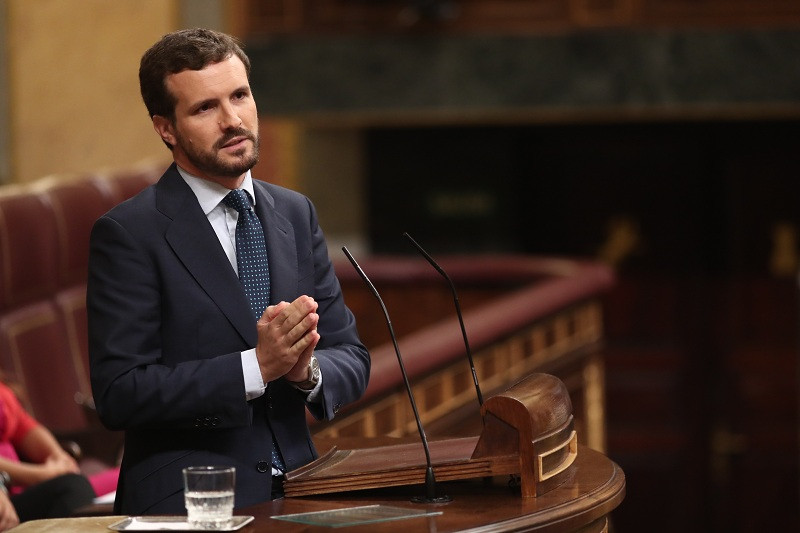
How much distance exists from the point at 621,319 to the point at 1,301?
463 centimetres

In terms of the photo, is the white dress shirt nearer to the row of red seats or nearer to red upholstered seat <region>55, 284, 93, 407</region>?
the row of red seats

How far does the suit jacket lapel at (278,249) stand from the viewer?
7.02 feet

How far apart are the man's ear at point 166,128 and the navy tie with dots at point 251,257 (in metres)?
0.12

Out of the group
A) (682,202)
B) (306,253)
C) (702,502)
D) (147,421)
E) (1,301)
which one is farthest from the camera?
(682,202)

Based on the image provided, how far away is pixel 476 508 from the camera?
1.98 m

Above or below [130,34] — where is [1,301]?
below

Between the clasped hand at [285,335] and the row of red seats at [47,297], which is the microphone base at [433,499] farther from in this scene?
the row of red seats at [47,297]

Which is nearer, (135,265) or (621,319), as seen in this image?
(135,265)

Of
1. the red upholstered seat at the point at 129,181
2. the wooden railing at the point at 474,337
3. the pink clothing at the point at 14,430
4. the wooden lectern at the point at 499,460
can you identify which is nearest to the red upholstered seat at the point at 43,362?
the red upholstered seat at the point at 129,181

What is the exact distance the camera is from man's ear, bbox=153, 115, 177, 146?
6.84 feet

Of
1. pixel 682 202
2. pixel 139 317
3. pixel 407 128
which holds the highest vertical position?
pixel 139 317

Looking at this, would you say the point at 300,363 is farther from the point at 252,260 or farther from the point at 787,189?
the point at 787,189

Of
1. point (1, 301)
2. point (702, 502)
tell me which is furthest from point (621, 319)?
point (1, 301)

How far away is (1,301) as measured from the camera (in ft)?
14.8
